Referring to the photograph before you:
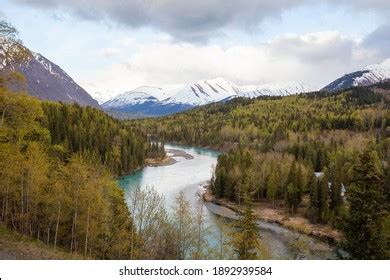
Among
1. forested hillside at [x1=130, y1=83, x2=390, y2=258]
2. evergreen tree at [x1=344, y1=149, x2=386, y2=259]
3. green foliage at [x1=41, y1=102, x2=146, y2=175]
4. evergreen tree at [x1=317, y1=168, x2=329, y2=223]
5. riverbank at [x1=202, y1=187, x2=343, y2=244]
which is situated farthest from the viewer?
green foliage at [x1=41, y1=102, x2=146, y2=175]

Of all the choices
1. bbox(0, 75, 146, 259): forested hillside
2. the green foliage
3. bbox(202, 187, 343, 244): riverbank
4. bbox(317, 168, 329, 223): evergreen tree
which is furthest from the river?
bbox(0, 75, 146, 259): forested hillside

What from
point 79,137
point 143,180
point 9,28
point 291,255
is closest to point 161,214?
point 291,255

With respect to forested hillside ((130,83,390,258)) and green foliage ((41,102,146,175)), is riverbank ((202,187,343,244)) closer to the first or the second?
forested hillside ((130,83,390,258))

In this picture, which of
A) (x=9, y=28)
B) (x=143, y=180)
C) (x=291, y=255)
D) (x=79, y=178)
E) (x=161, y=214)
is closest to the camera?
(x=9, y=28)

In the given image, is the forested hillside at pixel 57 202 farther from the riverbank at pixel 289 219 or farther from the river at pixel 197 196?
the riverbank at pixel 289 219

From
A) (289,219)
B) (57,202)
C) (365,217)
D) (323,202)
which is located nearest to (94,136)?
(289,219)

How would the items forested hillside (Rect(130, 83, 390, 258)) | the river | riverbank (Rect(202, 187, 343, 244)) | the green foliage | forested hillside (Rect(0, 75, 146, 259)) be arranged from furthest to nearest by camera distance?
1. the green foliage
2. riverbank (Rect(202, 187, 343, 244))
3. the river
4. forested hillside (Rect(0, 75, 146, 259))
5. forested hillside (Rect(130, 83, 390, 258))

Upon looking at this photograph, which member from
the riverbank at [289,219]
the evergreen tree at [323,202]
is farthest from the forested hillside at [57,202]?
the evergreen tree at [323,202]
